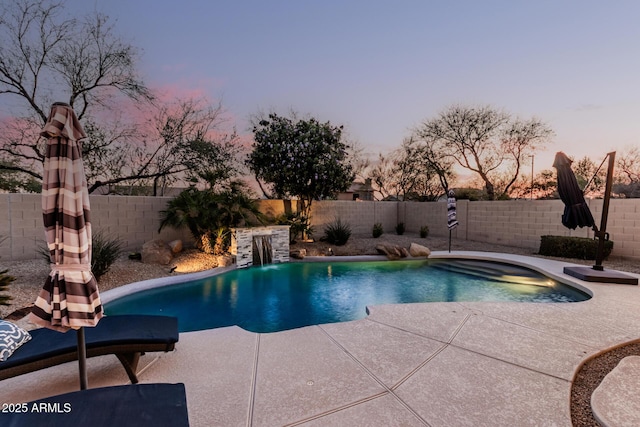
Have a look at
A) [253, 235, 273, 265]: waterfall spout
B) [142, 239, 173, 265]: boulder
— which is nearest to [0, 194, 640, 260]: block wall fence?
[142, 239, 173, 265]: boulder

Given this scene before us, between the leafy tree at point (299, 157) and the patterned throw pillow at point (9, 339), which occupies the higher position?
the leafy tree at point (299, 157)

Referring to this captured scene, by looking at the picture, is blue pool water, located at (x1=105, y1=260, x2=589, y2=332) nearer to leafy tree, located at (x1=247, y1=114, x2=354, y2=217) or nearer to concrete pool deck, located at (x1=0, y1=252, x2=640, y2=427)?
concrete pool deck, located at (x1=0, y1=252, x2=640, y2=427)

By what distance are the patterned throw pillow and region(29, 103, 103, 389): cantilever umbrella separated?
680 mm

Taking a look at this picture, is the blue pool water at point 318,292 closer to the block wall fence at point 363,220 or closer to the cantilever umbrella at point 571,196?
the cantilever umbrella at point 571,196

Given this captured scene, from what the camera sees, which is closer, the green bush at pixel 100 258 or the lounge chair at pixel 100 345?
the lounge chair at pixel 100 345

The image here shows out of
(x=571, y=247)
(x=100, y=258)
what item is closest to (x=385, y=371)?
(x=100, y=258)

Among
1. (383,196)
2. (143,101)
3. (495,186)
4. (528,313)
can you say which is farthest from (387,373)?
(383,196)

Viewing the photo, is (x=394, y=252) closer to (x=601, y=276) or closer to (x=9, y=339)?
(x=601, y=276)

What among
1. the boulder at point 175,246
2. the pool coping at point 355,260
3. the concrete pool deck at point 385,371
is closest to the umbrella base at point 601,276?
the pool coping at point 355,260

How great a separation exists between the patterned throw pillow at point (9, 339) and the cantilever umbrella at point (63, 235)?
2.23ft

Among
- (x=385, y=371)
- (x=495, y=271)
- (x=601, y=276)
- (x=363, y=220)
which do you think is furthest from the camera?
(x=363, y=220)

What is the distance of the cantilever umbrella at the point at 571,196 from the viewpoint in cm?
646

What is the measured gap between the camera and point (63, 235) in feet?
6.19

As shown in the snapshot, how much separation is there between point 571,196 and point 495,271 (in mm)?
2615
